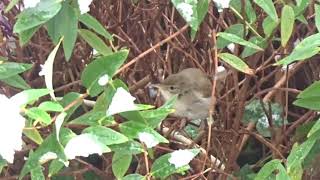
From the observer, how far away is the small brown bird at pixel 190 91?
4.01 ft

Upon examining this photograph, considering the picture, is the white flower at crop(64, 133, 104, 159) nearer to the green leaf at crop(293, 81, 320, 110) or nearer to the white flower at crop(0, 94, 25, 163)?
the white flower at crop(0, 94, 25, 163)

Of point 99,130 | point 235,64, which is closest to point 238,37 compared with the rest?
point 235,64

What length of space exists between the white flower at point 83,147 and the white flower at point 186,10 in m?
0.21

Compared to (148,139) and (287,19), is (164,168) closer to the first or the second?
(148,139)

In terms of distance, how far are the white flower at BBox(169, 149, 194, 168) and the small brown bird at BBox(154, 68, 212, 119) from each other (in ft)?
0.85

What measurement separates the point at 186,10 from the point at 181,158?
0.19m

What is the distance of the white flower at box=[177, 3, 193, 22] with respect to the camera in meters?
0.96

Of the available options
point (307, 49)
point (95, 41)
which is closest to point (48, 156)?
point (95, 41)

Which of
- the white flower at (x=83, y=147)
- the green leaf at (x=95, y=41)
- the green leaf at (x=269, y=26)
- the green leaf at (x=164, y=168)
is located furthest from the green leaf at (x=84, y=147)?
the green leaf at (x=269, y=26)

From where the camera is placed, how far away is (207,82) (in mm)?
Answer: 1231

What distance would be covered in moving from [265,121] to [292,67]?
11 cm

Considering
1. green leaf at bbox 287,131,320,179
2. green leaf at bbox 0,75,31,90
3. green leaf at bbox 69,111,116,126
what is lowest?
green leaf at bbox 287,131,320,179

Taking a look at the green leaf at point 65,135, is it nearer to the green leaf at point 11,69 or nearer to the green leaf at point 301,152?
the green leaf at point 11,69

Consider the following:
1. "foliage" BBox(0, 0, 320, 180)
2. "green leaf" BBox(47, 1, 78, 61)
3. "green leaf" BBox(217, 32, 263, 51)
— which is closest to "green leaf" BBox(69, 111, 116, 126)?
"foliage" BBox(0, 0, 320, 180)
